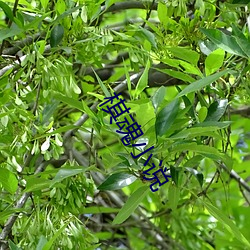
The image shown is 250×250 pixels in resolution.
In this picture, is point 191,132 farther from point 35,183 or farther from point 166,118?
point 35,183

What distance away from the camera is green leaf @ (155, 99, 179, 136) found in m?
0.78

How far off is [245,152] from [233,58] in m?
0.64

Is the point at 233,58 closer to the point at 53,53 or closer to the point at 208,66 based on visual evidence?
the point at 208,66

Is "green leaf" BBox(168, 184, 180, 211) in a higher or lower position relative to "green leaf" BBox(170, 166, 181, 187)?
lower

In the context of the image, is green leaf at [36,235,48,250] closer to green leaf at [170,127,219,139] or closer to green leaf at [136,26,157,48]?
green leaf at [170,127,219,139]

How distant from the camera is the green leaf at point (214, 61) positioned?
0.87m

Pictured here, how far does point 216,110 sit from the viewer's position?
0.88 meters

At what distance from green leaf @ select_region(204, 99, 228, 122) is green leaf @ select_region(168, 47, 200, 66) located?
64 mm

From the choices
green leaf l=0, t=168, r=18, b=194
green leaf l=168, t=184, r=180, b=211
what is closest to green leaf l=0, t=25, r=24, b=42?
green leaf l=0, t=168, r=18, b=194

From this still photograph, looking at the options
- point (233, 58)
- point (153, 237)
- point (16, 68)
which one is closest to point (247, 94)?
point (233, 58)

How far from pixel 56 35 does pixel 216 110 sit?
23 cm

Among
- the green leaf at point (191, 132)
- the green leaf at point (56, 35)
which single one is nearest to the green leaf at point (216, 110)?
the green leaf at point (191, 132)

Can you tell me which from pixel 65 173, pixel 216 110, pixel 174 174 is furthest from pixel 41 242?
pixel 216 110

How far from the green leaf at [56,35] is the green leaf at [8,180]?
0.58ft
